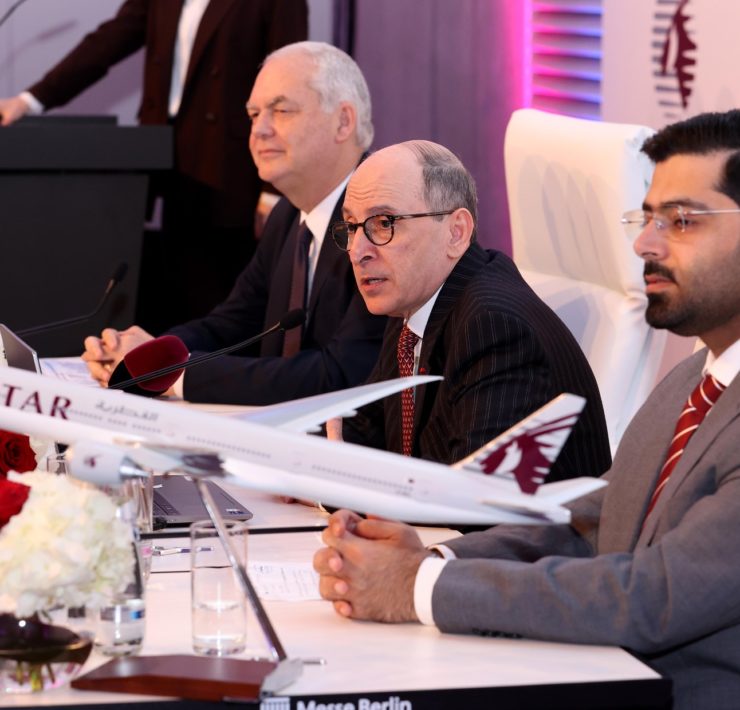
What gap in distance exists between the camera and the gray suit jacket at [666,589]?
1.51 meters

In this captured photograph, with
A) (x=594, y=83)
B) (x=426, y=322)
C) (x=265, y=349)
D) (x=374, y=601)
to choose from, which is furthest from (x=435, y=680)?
(x=594, y=83)

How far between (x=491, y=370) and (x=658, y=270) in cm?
53

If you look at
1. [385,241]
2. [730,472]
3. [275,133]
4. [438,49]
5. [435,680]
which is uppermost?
[438,49]

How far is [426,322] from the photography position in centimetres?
245

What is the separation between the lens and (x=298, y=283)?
10.6ft

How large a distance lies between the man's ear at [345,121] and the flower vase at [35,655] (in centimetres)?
211

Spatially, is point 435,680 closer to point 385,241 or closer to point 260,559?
point 260,559

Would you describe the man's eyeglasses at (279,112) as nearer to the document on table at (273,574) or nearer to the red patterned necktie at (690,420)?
the document on table at (273,574)

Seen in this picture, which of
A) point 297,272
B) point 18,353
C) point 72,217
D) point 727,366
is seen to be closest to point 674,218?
point 727,366

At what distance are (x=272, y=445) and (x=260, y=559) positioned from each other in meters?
0.42

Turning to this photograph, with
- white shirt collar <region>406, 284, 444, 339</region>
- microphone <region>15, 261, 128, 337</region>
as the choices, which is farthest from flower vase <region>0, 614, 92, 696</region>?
microphone <region>15, 261, 128, 337</region>

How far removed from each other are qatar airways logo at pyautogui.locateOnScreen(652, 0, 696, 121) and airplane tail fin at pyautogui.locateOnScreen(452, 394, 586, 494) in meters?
2.36

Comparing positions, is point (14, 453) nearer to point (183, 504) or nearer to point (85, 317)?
point (183, 504)

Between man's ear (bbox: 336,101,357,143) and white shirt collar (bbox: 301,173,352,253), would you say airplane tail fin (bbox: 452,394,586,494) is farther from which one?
man's ear (bbox: 336,101,357,143)
